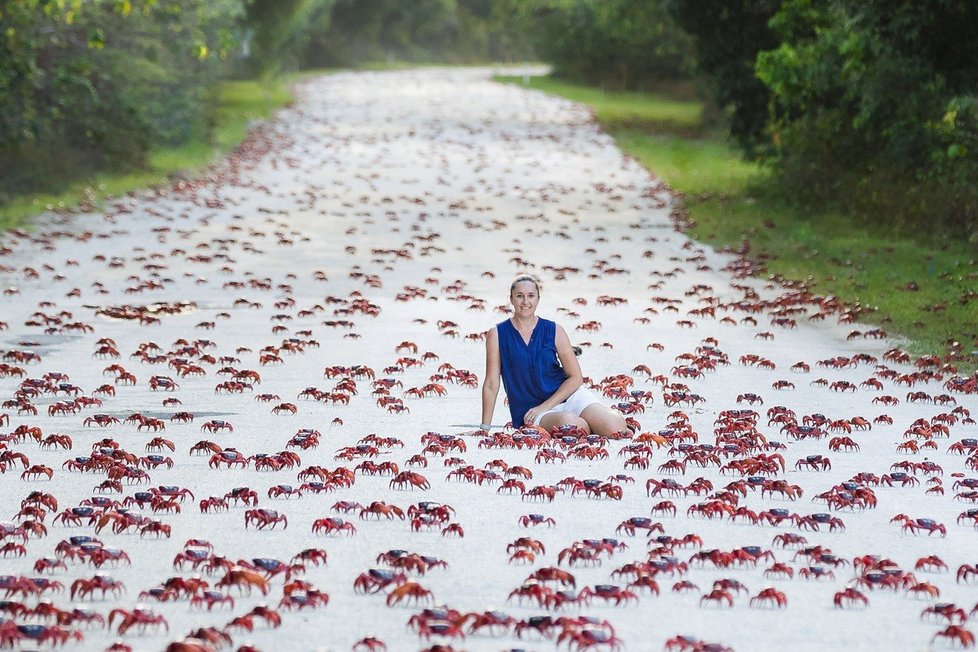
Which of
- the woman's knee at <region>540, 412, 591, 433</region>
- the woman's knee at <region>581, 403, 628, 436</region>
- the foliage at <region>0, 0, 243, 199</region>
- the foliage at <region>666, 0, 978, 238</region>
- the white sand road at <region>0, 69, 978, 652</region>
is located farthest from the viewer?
the foliage at <region>0, 0, 243, 199</region>

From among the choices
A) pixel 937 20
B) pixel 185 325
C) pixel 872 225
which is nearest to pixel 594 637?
pixel 185 325

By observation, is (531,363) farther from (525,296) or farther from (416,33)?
(416,33)

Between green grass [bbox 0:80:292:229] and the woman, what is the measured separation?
666 inches

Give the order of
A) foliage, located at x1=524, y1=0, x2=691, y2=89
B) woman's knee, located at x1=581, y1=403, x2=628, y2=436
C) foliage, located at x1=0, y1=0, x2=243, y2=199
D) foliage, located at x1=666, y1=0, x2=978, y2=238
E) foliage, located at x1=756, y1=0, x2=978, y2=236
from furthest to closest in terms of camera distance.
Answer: foliage, located at x1=524, y1=0, x2=691, y2=89 < foliage, located at x1=0, y1=0, x2=243, y2=199 < foliage, located at x1=666, y1=0, x2=978, y2=238 < foliage, located at x1=756, y1=0, x2=978, y2=236 < woman's knee, located at x1=581, y1=403, x2=628, y2=436

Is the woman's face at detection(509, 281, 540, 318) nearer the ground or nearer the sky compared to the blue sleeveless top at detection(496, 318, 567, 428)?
nearer the sky

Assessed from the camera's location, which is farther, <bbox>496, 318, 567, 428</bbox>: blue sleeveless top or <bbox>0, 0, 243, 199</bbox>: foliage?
<bbox>0, 0, 243, 199</bbox>: foliage

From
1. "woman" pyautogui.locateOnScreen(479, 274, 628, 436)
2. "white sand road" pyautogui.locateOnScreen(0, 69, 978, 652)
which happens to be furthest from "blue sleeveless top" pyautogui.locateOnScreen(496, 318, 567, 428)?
"white sand road" pyautogui.locateOnScreen(0, 69, 978, 652)

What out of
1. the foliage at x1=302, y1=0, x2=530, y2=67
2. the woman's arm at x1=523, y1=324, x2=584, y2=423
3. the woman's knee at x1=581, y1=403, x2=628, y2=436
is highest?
the woman's arm at x1=523, y1=324, x2=584, y2=423

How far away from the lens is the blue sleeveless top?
Result: 11.4 metres

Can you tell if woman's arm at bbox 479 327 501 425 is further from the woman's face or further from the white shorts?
the white shorts

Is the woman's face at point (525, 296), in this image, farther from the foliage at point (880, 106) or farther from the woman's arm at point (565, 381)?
the foliage at point (880, 106)

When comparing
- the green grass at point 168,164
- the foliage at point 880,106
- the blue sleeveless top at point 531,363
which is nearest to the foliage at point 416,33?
the green grass at point 168,164

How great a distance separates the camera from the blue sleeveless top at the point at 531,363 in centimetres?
1141

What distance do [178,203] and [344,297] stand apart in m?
A: 12.5
